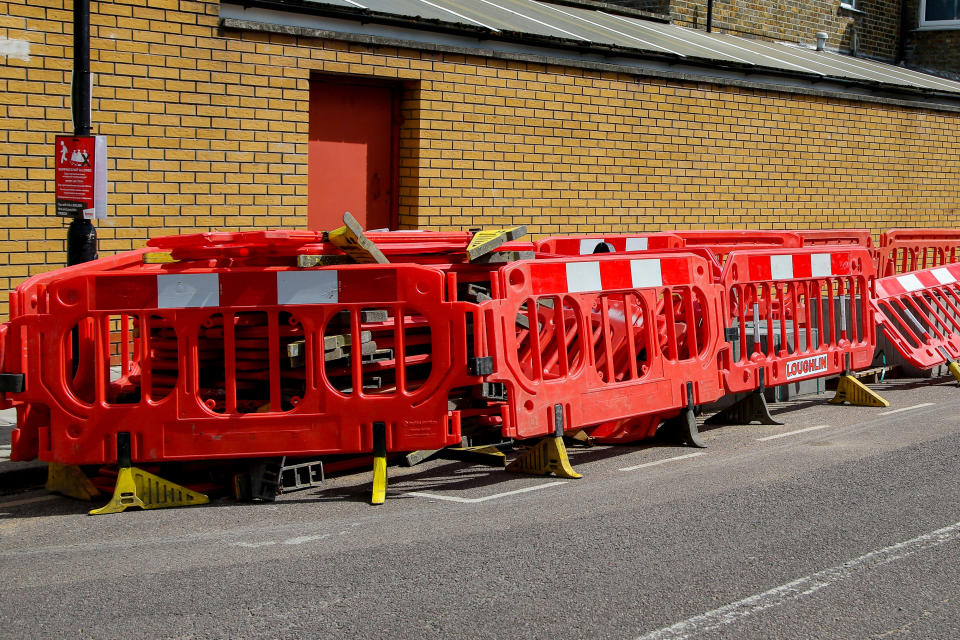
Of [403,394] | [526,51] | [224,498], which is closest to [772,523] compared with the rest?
[403,394]

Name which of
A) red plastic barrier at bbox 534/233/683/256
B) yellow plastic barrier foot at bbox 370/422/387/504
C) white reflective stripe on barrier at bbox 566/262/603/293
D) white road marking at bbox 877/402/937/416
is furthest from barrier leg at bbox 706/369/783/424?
yellow plastic barrier foot at bbox 370/422/387/504

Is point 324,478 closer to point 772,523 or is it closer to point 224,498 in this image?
point 224,498

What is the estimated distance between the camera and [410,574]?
522 cm

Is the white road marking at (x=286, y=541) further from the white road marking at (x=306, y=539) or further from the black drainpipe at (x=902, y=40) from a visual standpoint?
the black drainpipe at (x=902, y=40)

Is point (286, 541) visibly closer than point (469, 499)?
Yes

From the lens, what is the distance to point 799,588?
5.03m

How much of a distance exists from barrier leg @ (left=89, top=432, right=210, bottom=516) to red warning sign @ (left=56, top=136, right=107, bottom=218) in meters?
2.12

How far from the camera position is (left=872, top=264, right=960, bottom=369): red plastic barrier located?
1087 cm

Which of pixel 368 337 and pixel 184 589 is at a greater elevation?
pixel 368 337

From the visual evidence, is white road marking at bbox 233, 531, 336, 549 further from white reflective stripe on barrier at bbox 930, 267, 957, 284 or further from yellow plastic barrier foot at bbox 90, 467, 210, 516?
white reflective stripe on barrier at bbox 930, 267, 957, 284

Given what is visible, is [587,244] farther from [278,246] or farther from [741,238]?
[278,246]

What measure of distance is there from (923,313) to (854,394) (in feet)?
6.16

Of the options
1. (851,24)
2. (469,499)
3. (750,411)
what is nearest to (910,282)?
(750,411)

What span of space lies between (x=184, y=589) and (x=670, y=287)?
442 centimetres
